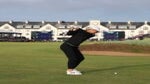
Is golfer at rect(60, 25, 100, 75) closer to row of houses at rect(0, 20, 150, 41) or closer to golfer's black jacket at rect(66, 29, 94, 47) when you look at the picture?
golfer's black jacket at rect(66, 29, 94, 47)

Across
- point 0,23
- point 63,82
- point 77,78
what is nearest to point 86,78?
point 77,78

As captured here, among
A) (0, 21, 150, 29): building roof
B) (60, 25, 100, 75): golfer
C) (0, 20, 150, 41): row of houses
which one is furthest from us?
(0, 21, 150, 29): building roof

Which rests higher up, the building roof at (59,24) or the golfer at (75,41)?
the golfer at (75,41)

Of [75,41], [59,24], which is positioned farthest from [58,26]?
[75,41]

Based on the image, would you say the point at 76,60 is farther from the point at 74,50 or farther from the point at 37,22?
the point at 37,22

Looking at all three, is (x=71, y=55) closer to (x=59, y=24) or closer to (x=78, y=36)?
(x=78, y=36)

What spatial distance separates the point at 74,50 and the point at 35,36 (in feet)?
385

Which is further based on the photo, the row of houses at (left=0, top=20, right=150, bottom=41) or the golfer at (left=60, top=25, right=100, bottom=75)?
the row of houses at (left=0, top=20, right=150, bottom=41)

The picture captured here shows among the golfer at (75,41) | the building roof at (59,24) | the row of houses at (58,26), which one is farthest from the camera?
the building roof at (59,24)

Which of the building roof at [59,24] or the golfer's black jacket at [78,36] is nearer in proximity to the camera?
the golfer's black jacket at [78,36]

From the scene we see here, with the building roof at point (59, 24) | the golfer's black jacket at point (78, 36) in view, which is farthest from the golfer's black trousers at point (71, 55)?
the building roof at point (59, 24)

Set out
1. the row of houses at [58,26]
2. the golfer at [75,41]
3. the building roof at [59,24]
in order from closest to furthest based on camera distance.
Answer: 1. the golfer at [75,41]
2. the row of houses at [58,26]
3. the building roof at [59,24]

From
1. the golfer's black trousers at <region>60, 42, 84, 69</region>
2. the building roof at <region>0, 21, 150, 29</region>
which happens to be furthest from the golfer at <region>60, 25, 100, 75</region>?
the building roof at <region>0, 21, 150, 29</region>

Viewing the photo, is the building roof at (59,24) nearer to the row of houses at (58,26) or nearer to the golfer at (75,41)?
the row of houses at (58,26)
